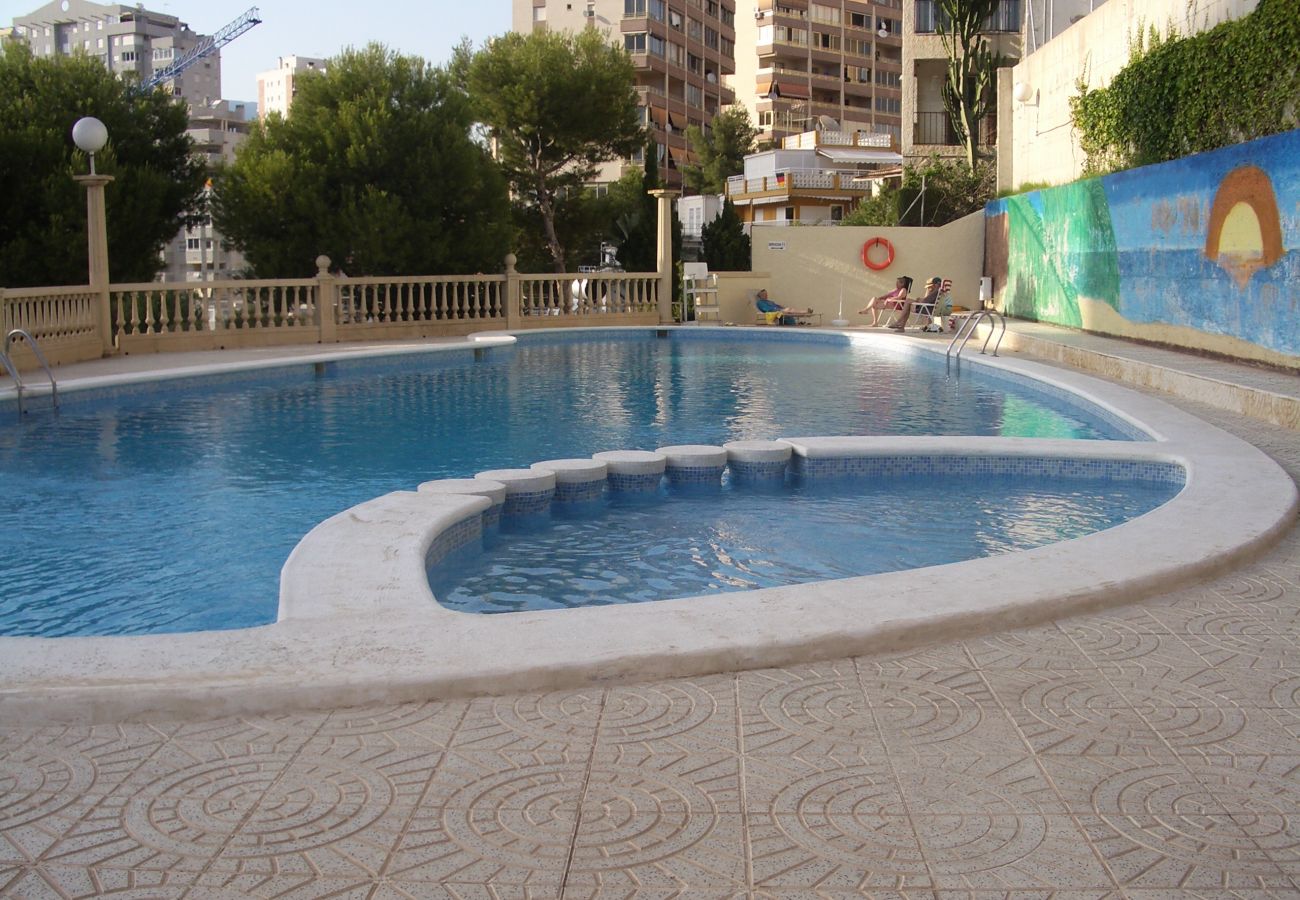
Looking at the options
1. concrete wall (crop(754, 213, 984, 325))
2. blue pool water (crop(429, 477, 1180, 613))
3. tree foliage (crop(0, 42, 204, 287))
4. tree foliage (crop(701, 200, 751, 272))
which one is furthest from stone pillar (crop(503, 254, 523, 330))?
blue pool water (crop(429, 477, 1180, 613))

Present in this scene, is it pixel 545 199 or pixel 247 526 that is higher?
pixel 545 199

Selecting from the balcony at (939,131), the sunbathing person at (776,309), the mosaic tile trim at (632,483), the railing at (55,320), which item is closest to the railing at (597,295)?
the sunbathing person at (776,309)

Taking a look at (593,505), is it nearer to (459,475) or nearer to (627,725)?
(459,475)

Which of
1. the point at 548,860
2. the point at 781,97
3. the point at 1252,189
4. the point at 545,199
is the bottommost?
the point at 548,860

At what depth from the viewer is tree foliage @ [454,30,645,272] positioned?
33844mm

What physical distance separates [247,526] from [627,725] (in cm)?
429

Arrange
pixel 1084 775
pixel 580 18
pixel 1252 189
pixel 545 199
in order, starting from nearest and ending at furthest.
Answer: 1. pixel 1084 775
2. pixel 1252 189
3. pixel 545 199
4. pixel 580 18

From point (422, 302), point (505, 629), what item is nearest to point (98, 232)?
point (422, 302)

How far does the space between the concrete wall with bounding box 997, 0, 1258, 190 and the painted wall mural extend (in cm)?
159

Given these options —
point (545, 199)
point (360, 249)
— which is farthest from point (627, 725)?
point (545, 199)

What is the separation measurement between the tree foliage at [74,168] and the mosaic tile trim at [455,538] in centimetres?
1831

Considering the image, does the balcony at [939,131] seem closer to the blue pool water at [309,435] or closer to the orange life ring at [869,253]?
the orange life ring at [869,253]

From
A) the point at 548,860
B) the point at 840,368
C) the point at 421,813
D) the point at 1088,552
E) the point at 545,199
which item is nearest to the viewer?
the point at 548,860

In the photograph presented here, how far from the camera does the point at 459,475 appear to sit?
28.6ft
